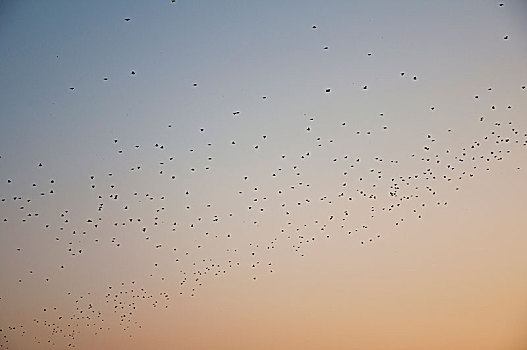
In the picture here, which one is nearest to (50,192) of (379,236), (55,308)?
(55,308)

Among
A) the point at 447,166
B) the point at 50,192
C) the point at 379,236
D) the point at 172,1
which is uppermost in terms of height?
the point at 172,1

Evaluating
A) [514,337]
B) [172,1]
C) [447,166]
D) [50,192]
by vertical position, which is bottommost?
[514,337]

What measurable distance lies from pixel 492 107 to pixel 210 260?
268cm

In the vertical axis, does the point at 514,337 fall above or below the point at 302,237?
below

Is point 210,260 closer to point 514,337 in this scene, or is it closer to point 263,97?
point 263,97

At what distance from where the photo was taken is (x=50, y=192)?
4695mm

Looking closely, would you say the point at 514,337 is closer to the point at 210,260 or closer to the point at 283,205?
the point at 283,205

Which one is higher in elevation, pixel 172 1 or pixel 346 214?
pixel 172 1

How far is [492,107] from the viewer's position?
4.48 m

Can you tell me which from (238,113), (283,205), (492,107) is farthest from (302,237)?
(492,107)

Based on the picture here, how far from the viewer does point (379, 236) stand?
15.4ft

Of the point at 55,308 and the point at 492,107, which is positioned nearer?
the point at 492,107

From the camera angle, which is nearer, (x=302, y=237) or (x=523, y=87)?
(x=523, y=87)

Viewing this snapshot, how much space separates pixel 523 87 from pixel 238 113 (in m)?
2.31
